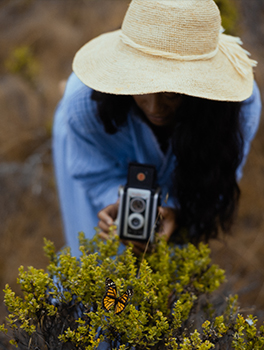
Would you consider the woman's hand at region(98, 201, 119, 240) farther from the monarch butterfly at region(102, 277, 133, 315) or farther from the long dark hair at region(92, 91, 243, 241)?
the monarch butterfly at region(102, 277, 133, 315)

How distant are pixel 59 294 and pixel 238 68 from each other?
0.89 meters

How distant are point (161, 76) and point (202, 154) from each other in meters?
0.44

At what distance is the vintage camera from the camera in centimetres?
128

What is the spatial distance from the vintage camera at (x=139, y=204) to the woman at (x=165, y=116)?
0.22 ft

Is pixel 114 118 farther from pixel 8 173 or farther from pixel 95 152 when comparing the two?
pixel 8 173

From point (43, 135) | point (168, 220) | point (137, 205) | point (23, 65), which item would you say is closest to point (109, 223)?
point (137, 205)

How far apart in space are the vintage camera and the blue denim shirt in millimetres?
245

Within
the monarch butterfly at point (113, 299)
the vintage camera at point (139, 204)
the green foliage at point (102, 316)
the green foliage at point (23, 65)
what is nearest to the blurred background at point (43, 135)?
the green foliage at point (23, 65)

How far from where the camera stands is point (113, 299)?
815 millimetres

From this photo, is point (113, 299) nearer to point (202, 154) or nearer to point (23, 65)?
point (202, 154)

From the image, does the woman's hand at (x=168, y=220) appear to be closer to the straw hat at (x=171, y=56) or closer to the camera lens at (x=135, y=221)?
the camera lens at (x=135, y=221)

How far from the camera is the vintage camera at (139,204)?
1.28m

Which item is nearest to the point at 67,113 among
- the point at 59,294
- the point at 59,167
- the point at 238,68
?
the point at 59,167

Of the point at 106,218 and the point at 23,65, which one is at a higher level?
the point at 23,65
